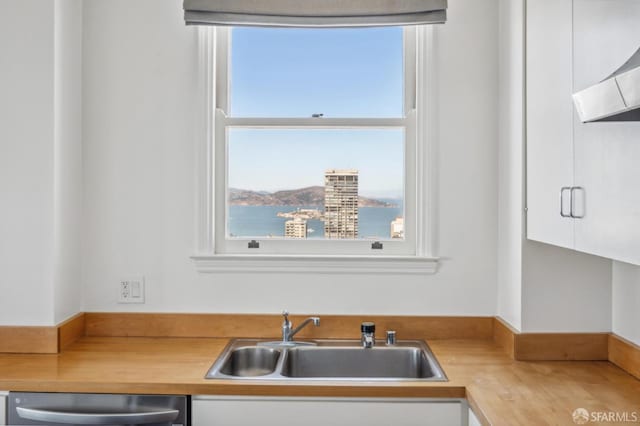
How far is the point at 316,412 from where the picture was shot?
Answer: 1.77 metres

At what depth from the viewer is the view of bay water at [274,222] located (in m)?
2.43

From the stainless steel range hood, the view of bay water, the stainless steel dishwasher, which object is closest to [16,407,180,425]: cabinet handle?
the stainless steel dishwasher

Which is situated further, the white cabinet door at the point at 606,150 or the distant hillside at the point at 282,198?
the distant hillside at the point at 282,198

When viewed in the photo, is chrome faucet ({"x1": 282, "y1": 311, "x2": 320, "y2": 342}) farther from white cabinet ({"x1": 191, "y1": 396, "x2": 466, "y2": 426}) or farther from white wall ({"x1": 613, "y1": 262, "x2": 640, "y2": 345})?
white wall ({"x1": 613, "y1": 262, "x2": 640, "y2": 345})

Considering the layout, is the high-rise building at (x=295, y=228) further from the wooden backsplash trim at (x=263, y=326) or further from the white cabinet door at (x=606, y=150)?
the white cabinet door at (x=606, y=150)

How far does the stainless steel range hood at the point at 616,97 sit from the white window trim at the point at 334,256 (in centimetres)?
111

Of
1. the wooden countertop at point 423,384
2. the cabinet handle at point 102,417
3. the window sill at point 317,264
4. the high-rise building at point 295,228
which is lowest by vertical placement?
the cabinet handle at point 102,417

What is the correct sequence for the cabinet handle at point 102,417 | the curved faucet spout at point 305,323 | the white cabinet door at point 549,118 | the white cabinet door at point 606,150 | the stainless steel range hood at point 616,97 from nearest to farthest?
the stainless steel range hood at point 616,97, the white cabinet door at point 606,150, the white cabinet door at point 549,118, the cabinet handle at point 102,417, the curved faucet spout at point 305,323

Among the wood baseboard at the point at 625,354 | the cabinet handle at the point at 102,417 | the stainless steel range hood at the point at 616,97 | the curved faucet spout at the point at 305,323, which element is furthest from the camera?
the curved faucet spout at the point at 305,323

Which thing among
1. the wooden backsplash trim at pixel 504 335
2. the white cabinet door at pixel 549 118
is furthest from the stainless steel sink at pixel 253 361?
the white cabinet door at pixel 549 118

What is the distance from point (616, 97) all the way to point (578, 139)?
19.8 inches

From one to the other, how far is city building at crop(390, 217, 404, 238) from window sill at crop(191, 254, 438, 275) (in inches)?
5.4

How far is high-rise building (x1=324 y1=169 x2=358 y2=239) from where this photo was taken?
243 centimetres

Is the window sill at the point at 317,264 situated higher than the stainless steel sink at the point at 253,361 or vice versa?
the window sill at the point at 317,264
